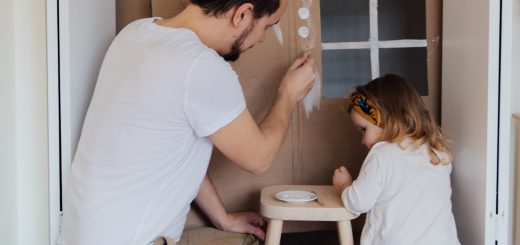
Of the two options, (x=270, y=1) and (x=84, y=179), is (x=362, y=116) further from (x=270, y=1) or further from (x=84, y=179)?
(x=84, y=179)

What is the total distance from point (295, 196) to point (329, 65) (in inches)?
15.9

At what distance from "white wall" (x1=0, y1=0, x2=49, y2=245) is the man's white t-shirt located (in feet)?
0.94

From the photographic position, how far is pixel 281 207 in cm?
118

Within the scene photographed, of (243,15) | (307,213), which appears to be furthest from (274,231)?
(243,15)

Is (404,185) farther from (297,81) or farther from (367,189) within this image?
(297,81)

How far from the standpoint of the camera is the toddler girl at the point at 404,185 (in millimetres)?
1157

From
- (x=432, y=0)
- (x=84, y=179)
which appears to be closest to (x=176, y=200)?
(x=84, y=179)

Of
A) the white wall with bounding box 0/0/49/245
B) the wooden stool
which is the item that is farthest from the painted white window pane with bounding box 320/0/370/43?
the white wall with bounding box 0/0/49/245

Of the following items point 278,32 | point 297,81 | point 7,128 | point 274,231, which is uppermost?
point 278,32

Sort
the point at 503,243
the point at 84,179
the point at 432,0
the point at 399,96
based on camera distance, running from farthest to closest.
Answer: the point at 432,0 → the point at 399,96 → the point at 503,243 → the point at 84,179

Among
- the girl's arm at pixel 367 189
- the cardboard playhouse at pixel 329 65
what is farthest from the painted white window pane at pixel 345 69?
the girl's arm at pixel 367 189

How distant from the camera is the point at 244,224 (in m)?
1.37

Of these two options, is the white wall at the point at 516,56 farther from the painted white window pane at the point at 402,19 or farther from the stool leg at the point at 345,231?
the stool leg at the point at 345,231

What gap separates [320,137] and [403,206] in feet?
1.20
